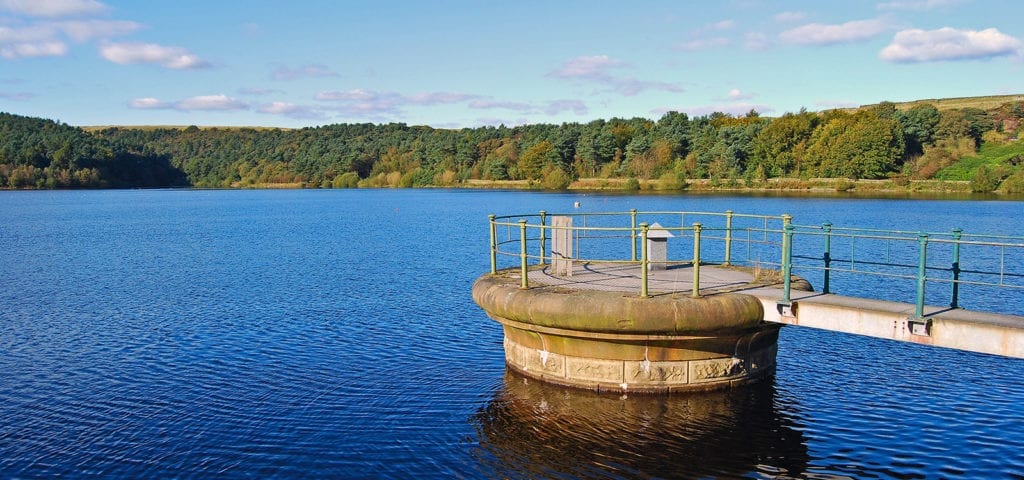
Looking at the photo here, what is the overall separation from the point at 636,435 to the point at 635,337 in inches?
61.5

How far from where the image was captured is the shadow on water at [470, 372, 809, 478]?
11617 mm

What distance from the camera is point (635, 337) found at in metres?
12.9

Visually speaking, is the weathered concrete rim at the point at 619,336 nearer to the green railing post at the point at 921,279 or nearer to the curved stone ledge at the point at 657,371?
the curved stone ledge at the point at 657,371

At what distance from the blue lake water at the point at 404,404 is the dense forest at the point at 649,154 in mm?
90135

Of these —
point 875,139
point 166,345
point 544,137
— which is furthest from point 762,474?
point 544,137

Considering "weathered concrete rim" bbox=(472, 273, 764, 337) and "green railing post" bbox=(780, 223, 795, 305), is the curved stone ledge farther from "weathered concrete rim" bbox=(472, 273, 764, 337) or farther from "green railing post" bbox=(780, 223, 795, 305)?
"green railing post" bbox=(780, 223, 795, 305)

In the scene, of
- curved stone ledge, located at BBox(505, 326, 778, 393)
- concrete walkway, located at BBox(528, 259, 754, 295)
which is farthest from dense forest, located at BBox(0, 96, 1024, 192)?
curved stone ledge, located at BBox(505, 326, 778, 393)

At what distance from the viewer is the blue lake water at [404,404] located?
1189cm

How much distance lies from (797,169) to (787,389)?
105364mm

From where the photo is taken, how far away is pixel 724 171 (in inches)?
4560

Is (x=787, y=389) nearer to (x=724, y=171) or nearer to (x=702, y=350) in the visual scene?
(x=702, y=350)

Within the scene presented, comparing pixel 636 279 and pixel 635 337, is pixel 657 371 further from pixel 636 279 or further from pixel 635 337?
pixel 636 279

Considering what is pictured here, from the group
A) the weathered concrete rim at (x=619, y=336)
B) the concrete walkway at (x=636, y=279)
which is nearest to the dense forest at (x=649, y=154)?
the concrete walkway at (x=636, y=279)

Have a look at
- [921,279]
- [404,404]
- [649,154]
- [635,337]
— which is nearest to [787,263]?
[921,279]
